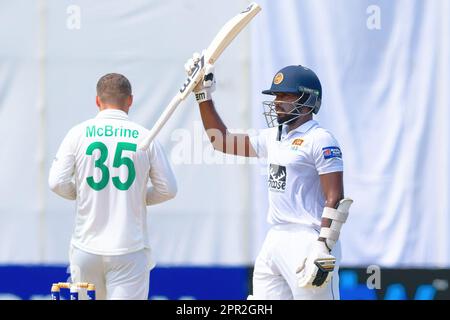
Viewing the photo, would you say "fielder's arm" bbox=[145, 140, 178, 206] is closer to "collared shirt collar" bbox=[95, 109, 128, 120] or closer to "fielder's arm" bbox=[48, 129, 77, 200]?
"collared shirt collar" bbox=[95, 109, 128, 120]

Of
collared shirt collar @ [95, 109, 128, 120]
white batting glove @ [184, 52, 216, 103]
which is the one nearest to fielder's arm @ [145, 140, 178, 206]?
collared shirt collar @ [95, 109, 128, 120]

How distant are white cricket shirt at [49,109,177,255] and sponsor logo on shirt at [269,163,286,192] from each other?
1.72 feet

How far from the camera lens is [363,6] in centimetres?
672

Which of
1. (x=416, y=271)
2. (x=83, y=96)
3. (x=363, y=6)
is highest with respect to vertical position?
(x=363, y=6)

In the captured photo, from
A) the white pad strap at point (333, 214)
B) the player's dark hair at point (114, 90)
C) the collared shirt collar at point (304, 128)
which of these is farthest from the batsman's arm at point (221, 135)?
the white pad strap at point (333, 214)

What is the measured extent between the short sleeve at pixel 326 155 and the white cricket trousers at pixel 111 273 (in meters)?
0.96

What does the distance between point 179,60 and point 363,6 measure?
3.75 ft

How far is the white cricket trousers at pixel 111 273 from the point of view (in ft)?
17.0

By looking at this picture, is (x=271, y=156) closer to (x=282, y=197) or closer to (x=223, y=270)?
(x=282, y=197)

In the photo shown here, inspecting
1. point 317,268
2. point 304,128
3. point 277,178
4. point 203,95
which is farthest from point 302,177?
point 203,95

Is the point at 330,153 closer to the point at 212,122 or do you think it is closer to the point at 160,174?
the point at 212,122

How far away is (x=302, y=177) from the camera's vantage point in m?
5.00
